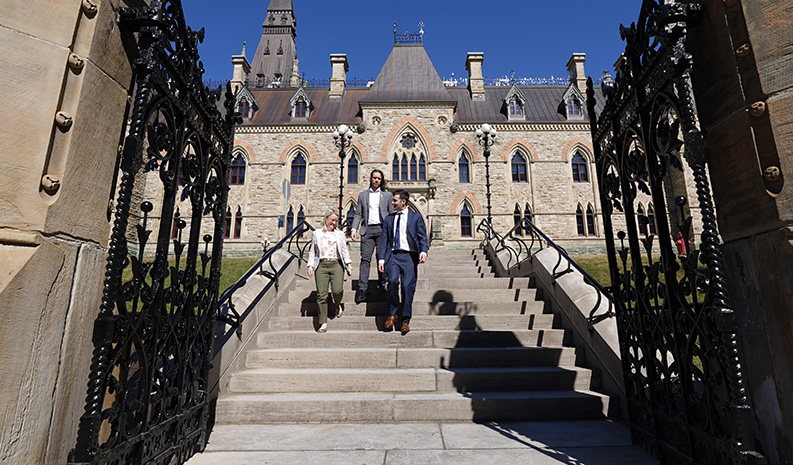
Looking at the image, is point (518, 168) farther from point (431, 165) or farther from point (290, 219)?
point (290, 219)

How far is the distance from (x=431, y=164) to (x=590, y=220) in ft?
35.1

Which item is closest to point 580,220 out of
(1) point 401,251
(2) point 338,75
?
(2) point 338,75

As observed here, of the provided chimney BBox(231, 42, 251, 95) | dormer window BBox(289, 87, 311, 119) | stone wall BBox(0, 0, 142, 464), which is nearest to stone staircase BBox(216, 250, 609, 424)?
stone wall BBox(0, 0, 142, 464)

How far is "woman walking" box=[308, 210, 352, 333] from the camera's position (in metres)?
5.19

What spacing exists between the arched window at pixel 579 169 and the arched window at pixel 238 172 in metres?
21.5

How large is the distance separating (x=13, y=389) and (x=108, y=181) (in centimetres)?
111

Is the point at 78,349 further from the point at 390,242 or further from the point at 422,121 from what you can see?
the point at 422,121

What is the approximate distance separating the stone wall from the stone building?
21302mm

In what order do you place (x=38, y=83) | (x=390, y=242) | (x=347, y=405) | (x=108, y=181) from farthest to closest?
(x=390, y=242), (x=347, y=405), (x=108, y=181), (x=38, y=83)

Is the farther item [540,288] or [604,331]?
[540,288]

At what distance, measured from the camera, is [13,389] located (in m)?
1.69

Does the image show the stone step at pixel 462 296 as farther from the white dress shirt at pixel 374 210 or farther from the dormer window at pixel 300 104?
the dormer window at pixel 300 104

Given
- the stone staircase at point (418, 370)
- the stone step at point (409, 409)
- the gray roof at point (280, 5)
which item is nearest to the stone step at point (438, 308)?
the stone staircase at point (418, 370)

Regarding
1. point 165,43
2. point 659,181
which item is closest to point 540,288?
point 659,181
